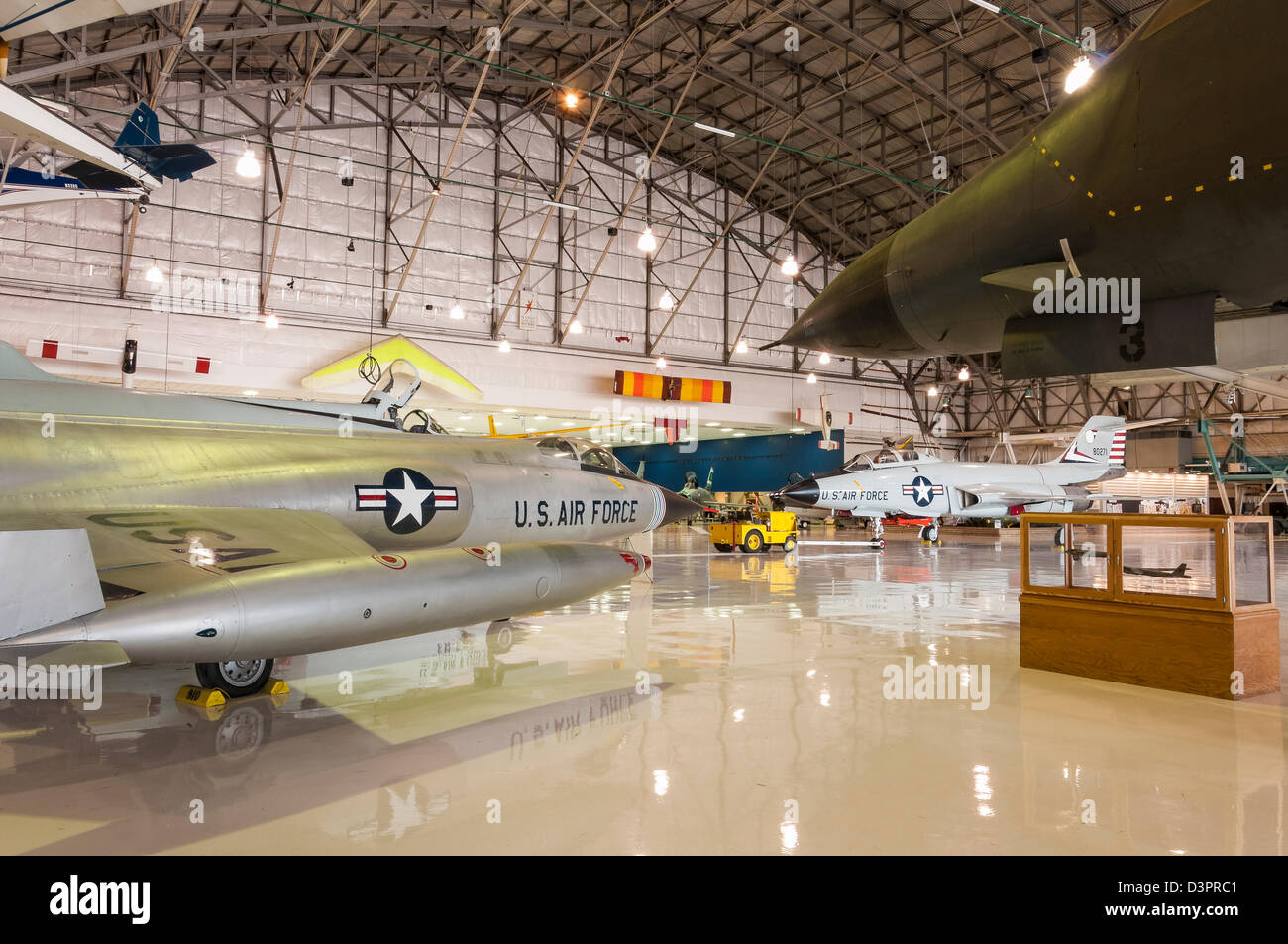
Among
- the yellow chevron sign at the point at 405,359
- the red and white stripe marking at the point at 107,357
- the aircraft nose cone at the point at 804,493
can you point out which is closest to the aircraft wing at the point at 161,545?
the aircraft nose cone at the point at 804,493

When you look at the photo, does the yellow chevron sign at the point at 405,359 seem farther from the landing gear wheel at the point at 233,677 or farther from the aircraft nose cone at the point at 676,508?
the landing gear wheel at the point at 233,677

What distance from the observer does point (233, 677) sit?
5336mm

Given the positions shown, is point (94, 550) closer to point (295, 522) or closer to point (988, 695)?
point (295, 522)

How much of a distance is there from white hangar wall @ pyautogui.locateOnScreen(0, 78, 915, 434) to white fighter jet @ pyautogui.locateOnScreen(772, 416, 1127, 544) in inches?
434

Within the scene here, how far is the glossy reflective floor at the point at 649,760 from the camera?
3133 mm

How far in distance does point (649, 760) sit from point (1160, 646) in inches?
158

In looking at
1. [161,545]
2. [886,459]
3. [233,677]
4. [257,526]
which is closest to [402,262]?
[886,459]

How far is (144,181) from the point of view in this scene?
44.5 ft

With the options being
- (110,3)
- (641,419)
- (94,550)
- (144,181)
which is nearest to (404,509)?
(94,550)

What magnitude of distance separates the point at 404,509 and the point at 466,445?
3.96 feet

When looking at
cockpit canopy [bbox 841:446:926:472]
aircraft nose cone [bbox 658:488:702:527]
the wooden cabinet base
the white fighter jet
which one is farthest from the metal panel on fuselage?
cockpit canopy [bbox 841:446:926:472]

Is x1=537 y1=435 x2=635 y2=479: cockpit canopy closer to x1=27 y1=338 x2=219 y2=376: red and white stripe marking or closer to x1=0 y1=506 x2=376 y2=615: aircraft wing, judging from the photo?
x1=0 y1=506 x2=376 y2=615: aircraft wing

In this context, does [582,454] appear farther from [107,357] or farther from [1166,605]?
[107,357]

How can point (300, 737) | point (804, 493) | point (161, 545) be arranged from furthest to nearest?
point (804, 493)
point (161, 545)
point (300, 737)
